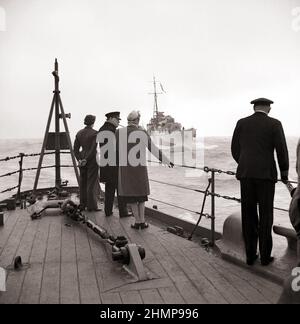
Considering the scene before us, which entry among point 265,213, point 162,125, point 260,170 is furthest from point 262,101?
point 162,125

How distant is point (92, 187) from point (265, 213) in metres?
3.90

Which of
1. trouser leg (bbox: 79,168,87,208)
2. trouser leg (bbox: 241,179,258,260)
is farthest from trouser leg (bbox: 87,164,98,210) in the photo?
trouser leg (bbox: 241,179,258,260)

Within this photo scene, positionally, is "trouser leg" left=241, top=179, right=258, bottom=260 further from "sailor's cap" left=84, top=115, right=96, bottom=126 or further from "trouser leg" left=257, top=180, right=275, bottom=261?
"sailor's cap" left=84, top=115, right=96, bottom=126

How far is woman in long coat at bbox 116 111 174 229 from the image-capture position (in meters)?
5.59

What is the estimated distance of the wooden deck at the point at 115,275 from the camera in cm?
331

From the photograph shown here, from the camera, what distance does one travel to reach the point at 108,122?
6422mm

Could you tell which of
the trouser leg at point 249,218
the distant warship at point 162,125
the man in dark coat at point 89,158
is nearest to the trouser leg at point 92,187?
the man in dark coat at point 89,158

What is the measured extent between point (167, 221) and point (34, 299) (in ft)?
10.7

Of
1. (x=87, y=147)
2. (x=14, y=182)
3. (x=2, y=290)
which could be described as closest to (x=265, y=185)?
(x=2, y=290)

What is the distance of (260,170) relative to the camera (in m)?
3.80

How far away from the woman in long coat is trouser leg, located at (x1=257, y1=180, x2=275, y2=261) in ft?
6.46

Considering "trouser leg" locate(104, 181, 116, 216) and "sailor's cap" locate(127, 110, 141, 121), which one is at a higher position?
"sailor's cap" locate(127, 110, 141, 121)

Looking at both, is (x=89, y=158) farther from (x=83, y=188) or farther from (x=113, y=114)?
(x=113, y=114)
